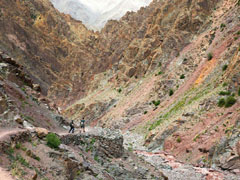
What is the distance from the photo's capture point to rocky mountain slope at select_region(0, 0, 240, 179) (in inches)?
737

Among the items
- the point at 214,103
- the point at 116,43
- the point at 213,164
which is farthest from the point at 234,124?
the point at 116,43

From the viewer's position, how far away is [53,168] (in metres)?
10.8

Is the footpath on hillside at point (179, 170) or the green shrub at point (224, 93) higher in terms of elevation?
the green shrub at point (224, 93)

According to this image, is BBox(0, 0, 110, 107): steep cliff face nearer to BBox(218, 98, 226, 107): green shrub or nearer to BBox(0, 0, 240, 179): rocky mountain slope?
BBox(0, 0, 240, 179): rocky mountain slope

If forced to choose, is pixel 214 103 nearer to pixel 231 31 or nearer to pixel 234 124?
pixel 234 124

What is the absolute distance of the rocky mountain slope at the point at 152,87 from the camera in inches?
737

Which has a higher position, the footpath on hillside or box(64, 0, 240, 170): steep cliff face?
box(64, 0, 240, 170): steep cliff face

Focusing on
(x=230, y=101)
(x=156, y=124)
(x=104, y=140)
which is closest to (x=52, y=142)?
(x=104, y=140)

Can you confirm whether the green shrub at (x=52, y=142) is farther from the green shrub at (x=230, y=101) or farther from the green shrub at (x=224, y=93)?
the green shrub at (x=224, y=93)

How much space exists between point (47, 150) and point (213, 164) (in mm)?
13030

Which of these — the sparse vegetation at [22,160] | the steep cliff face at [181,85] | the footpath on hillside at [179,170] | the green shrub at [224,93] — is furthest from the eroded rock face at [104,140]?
the green shrub at [224,93]

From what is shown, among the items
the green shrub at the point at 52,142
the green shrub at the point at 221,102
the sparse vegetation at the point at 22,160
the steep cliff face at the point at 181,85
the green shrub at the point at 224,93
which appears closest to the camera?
the sparse vegetation at the point at 22,160

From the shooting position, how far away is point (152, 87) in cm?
4844

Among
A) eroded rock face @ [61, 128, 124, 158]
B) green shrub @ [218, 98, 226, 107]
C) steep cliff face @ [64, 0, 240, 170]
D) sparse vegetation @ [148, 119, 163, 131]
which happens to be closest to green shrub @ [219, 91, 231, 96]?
steep cliff face @ [64, 0, 240, 170]
